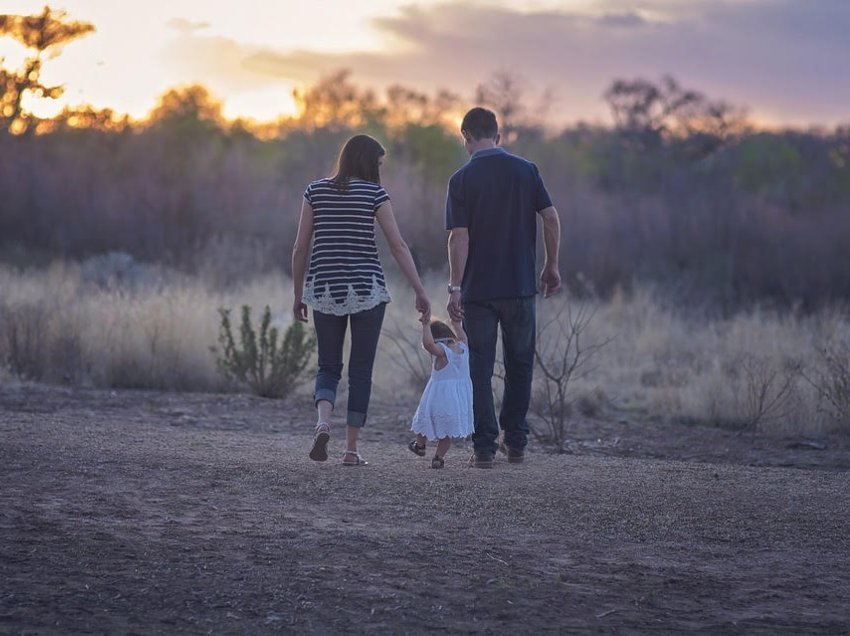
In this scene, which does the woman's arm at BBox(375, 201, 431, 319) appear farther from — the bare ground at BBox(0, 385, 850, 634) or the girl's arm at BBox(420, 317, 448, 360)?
the bare ground at BBox(0, 385, 850, 634)

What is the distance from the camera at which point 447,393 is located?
7.39 m

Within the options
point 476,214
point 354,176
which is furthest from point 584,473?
point 354,176

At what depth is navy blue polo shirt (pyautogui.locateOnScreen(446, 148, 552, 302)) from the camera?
739 cm

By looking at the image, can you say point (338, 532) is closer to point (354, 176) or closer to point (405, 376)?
point (354, 176)

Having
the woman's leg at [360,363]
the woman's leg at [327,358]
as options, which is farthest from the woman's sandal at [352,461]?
the woman's leg at [327,358]

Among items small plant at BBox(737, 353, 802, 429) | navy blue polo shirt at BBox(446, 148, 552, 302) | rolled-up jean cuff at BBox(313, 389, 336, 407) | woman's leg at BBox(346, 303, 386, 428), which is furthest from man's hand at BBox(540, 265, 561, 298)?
small plant at BBox(737, 353, 802, 429)

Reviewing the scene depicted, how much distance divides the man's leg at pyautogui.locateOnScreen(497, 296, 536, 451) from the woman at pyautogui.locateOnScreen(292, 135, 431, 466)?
571 millimetres

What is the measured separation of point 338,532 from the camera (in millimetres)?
5762

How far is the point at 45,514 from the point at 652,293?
17.8 m

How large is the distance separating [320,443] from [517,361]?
1.23 m

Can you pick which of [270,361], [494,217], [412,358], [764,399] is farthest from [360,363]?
[412,358]

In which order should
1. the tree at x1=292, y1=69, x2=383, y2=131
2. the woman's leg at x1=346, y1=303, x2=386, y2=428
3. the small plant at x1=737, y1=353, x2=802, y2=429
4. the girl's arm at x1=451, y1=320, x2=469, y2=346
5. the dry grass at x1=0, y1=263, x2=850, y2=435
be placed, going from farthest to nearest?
the tree at x1=292, y1=69, x2=383, y2=131 → the dry grass at x1=0, y1=263, x2=850, y2=435 → the small plant at x1=737, y1=353, x2=802, y2=429 → the girl's arm at x1=451, y1=320, x2=469, y2=346 → the woman's leg at x1=346, y1=303, x2=386, y2=428

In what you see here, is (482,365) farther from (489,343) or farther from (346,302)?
(346,302)

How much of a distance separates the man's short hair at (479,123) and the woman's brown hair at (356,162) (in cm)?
59
